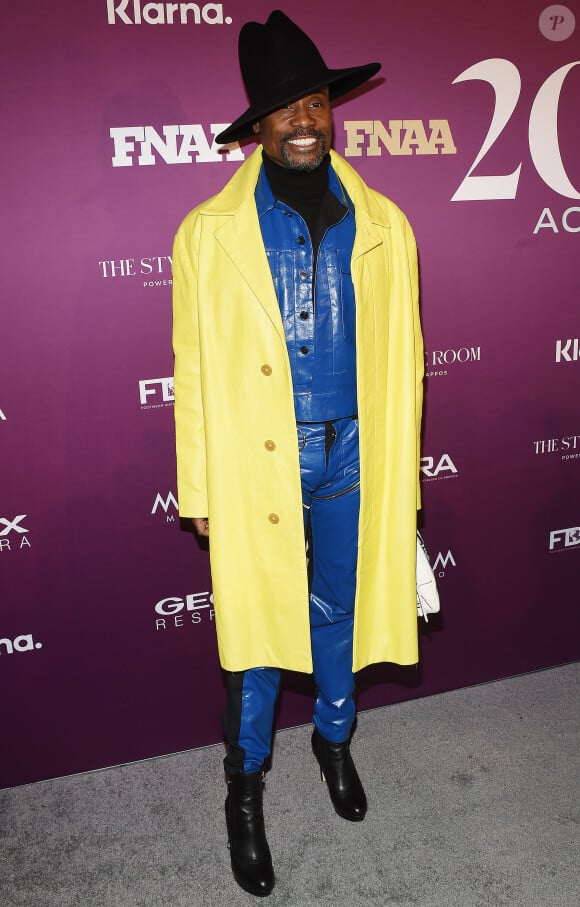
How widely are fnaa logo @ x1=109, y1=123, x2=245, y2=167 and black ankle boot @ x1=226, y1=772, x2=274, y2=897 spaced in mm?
1558

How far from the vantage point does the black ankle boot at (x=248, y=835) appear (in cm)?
192

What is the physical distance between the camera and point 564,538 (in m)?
2.72

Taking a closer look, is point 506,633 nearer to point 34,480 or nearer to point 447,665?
point 447,665

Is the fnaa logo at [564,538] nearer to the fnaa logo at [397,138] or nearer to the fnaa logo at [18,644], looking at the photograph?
the fnaa logo at [397,138]

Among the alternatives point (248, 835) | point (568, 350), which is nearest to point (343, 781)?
point (248, 835)

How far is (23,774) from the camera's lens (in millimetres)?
2357

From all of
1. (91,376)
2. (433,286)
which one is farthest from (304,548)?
(433,286)

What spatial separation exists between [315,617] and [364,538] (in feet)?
0.85

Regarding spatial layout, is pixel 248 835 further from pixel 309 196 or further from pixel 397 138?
pixel 397 138

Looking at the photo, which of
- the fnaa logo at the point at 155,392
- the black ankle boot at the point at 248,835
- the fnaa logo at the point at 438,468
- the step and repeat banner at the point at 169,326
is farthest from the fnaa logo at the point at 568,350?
the black ankle boot at the point at 248,835

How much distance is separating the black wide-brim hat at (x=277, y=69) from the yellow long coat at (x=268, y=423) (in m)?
0.17

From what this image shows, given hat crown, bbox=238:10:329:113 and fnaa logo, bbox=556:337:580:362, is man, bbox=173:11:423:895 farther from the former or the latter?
fnaa logo, bbox=556:337:580:362

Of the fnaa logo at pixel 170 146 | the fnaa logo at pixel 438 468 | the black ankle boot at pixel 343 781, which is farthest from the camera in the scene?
the fnaa logo at pixel 438 468

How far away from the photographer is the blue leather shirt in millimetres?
1824
